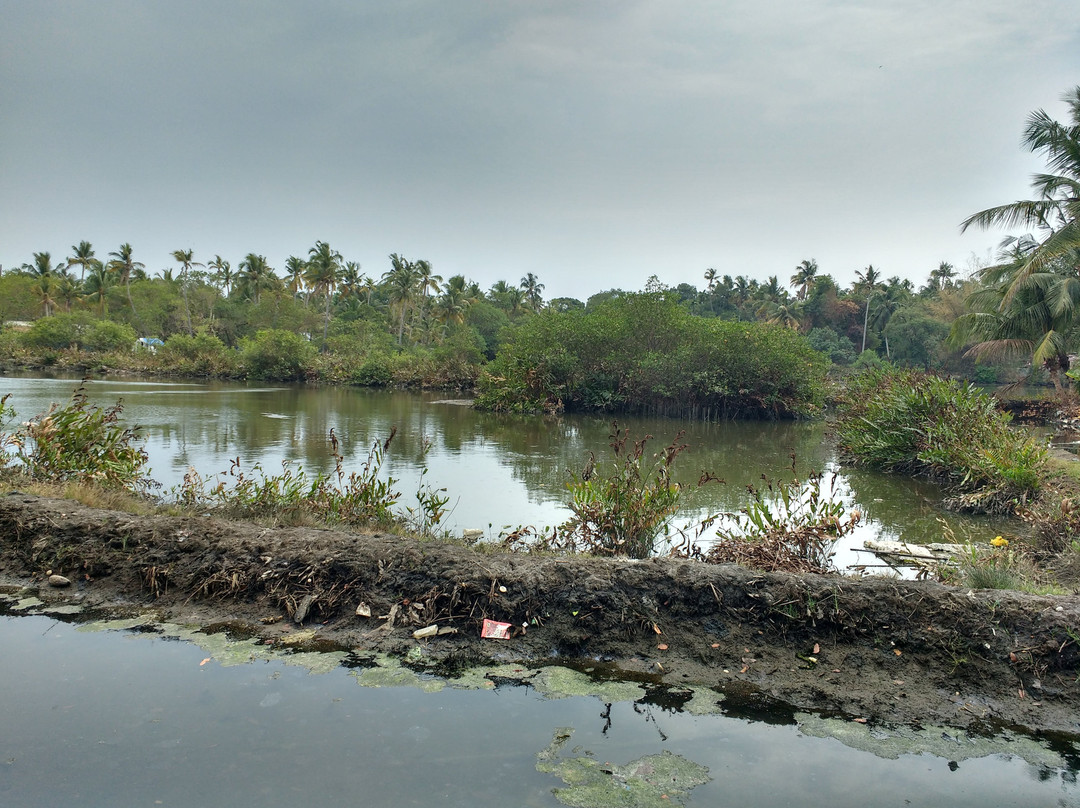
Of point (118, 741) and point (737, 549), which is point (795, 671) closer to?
point (737, 549)

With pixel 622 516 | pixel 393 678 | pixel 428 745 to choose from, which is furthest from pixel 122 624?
pixel 622 516

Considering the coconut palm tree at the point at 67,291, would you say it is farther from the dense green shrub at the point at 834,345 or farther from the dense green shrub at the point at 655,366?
the dense green shrub at the point at 834,345

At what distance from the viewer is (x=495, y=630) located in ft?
14.6

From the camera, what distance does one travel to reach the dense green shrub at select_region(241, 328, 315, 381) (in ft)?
157

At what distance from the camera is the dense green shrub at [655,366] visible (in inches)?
1049

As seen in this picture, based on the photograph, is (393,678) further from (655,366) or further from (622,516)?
(655,366)

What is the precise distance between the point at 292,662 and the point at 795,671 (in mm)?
3069

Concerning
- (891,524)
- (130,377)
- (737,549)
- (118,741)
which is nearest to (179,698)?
(118,741)

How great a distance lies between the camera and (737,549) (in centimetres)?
588

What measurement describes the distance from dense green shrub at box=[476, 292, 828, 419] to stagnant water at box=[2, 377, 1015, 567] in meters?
1.44

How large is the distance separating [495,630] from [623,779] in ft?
4.82

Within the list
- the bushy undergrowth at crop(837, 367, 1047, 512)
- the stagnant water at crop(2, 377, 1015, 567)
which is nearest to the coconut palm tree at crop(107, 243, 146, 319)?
the stagnant water at crop(2, 377, 1015, 567)

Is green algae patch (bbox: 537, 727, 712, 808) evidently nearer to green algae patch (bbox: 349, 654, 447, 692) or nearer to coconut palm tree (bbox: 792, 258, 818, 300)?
green algae patch (bbox: 349, 654, 447, 692)

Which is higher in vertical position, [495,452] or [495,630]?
[495,630]
